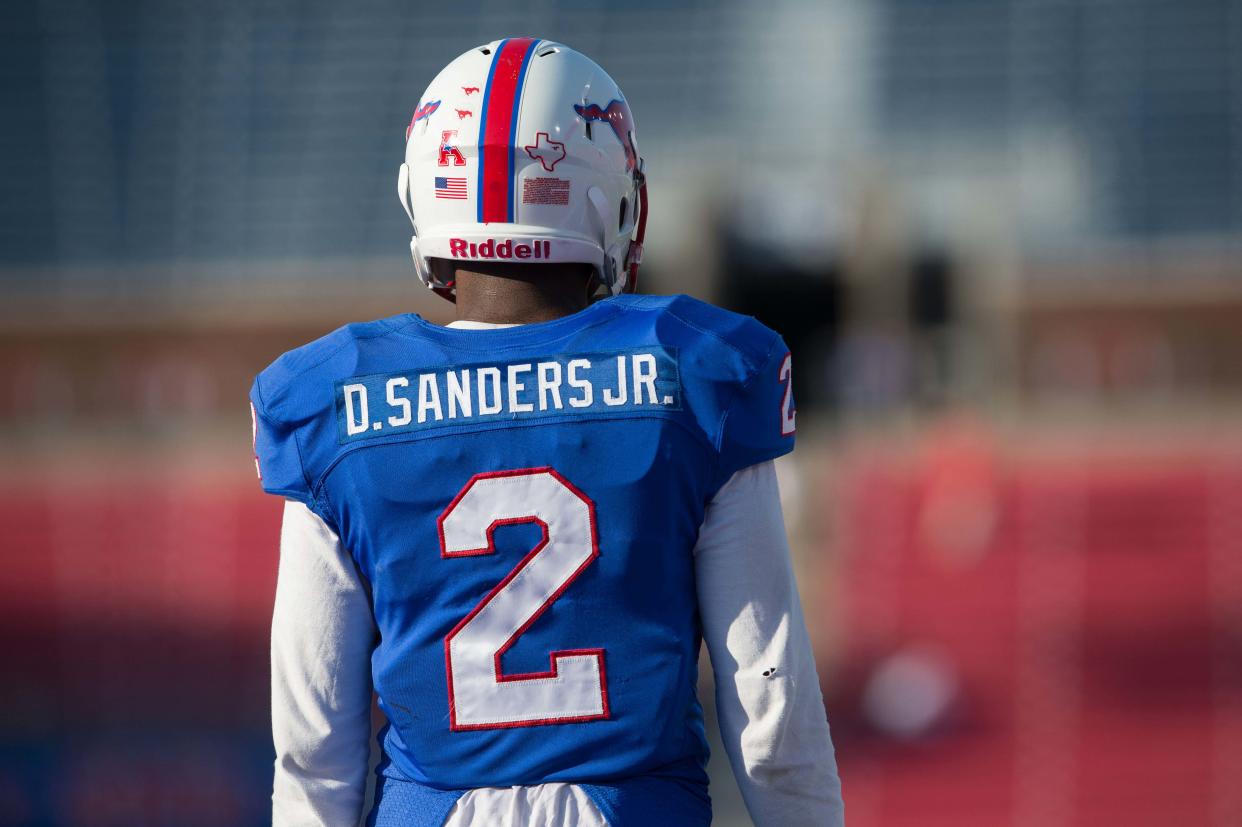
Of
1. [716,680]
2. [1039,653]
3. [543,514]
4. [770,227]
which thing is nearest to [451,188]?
[543,514]

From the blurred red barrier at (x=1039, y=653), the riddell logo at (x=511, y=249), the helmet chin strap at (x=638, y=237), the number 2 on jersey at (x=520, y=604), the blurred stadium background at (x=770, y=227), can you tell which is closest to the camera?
the number 2 on jersey at (x=520, y=604)

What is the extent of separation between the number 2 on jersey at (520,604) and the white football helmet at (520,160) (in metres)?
0.25

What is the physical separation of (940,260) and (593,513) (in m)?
13.8

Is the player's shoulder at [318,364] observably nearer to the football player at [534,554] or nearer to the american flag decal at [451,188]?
the football player at [534,554]

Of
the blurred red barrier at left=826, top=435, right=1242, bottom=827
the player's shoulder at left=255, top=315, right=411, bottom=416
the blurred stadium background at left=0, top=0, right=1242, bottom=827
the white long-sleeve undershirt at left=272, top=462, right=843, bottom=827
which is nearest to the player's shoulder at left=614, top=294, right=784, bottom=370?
the white long-sleeve undershirt at left=272, top=462, right=843, bottom=827

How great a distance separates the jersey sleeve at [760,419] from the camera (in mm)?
1183

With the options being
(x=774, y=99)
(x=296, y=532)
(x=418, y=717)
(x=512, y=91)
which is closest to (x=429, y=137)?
(x=512, y=91)

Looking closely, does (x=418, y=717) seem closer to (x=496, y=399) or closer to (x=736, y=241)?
(x=496, y=399)

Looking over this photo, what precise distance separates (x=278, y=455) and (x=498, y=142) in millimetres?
365

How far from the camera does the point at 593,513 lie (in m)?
1.17

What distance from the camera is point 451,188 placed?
132 centimetres

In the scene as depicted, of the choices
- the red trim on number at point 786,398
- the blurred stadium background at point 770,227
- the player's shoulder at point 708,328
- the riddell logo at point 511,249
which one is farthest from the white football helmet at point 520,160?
the blurred stadium background at point 770,227

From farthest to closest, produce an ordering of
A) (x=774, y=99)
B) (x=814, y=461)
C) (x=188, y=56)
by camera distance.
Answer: (x=188, y=56) → (x=774, y=99) → (x=814, y=461)

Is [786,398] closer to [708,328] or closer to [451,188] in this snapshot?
[708,328]
